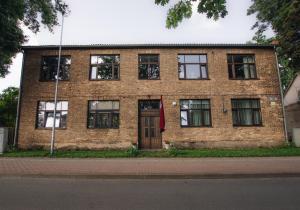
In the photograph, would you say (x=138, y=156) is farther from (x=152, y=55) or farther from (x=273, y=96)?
(x=273, y=96)

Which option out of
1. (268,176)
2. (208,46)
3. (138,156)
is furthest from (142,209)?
(208,46)

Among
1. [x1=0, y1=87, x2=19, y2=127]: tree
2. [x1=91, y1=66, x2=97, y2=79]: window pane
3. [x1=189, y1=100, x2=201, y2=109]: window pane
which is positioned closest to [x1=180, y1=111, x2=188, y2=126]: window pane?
[x1=189, y1=100, x2=201, y2=109]: window pane

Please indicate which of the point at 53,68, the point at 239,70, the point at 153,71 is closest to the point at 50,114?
the point at 53,68

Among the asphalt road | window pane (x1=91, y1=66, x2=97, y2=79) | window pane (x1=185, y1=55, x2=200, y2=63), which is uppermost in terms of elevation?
window pane (x1=185, y1=55, x2=200, y2=63)

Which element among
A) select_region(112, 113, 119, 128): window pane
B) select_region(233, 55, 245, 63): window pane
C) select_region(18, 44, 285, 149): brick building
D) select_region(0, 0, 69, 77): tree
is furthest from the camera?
select_region(233, 55, 245, 63): window pane

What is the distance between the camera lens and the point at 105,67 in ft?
56.4

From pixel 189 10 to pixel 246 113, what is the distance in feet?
42.1

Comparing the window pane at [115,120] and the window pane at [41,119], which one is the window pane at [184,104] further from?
the window pane at [41,119]

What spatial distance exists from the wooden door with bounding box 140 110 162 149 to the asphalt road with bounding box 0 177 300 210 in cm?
843

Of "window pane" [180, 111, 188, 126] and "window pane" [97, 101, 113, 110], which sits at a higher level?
"window pane" [97, 101, 113, 110]

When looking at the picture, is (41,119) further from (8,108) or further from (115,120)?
(8,108)

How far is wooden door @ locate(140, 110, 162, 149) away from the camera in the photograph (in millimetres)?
16094

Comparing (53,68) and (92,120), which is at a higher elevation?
(53,68)

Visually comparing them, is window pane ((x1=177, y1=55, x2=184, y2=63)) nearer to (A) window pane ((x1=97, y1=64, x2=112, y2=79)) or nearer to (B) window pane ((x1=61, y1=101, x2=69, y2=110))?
(A) window pane ((x1=97, y1=64, x2=112, y2=79))
